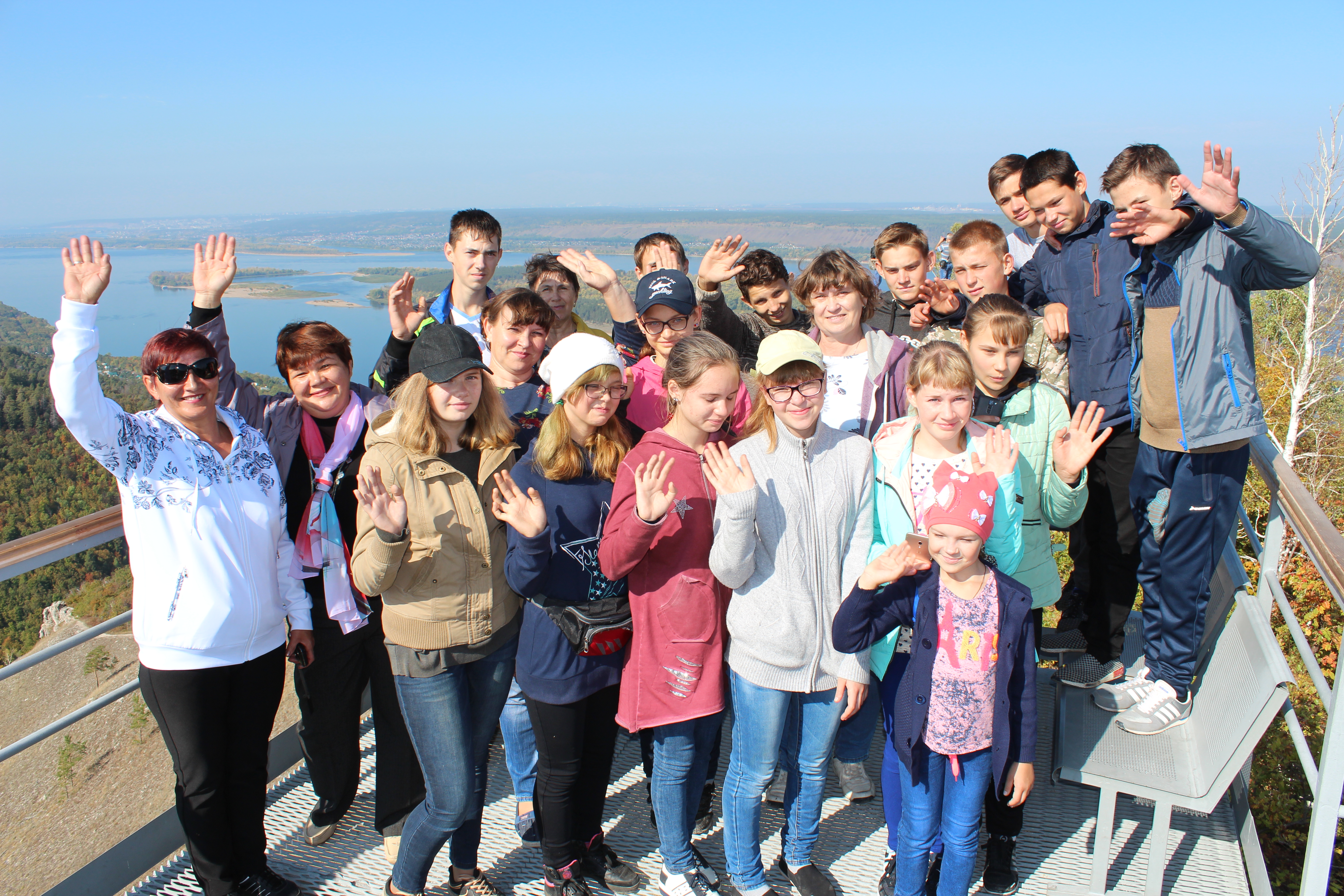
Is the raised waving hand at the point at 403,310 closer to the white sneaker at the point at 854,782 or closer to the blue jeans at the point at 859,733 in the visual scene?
the blue jeans at the point at 859,733

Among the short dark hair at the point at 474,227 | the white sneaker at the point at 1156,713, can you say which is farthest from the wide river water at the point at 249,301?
the white sneaker at the point at 1156,713

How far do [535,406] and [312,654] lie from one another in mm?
1267

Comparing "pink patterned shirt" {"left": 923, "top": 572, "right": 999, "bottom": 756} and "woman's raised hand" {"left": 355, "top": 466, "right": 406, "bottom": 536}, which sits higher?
"woman's raised hand" {"left": 355, "top": 466, "right": 406, "bottom": 536}

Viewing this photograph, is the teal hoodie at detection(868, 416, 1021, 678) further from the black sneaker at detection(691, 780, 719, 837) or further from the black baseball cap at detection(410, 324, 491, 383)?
Result: the black baseball cap at detection(410, 324, 491, 383)

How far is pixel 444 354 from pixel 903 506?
5.46 feet

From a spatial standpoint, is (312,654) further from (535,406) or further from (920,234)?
(920,234)

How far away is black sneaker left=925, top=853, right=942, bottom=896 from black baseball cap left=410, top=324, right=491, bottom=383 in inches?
91.3

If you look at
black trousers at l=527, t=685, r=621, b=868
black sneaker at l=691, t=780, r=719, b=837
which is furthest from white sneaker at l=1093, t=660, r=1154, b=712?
black trousers at l=527, t=685, r=621, b=868

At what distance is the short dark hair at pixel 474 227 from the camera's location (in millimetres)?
4238

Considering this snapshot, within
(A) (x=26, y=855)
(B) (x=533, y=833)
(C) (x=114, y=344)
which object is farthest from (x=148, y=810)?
(C) (x=114, y=344)

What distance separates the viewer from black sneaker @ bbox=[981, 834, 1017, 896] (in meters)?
2.73

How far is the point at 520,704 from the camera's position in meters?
3.08

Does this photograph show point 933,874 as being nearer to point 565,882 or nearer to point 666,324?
point 565,882

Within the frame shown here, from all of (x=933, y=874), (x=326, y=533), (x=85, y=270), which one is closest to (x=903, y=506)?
(x=933, y=874)
